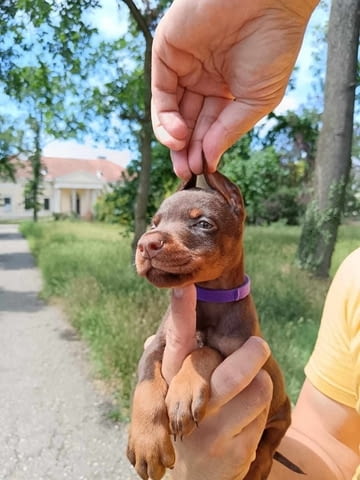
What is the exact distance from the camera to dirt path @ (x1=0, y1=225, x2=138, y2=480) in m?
4.24

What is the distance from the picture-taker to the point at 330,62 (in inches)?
373

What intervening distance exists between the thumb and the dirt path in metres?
2.98

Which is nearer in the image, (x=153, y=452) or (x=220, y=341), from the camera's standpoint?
(x=153, y=452)

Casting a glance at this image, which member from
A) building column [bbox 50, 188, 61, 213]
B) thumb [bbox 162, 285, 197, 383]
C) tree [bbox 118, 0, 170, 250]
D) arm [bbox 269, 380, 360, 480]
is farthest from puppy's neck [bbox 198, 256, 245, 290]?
building column [bbox 50, 188, 61, 213]

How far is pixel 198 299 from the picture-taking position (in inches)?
65.5

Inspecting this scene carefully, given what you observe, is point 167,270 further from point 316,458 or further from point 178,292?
point 316,458

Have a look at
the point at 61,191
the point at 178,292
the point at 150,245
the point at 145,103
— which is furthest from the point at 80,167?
the point at 150,245

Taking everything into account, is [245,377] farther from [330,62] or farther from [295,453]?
[330,62]

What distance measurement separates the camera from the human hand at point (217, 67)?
5.00 ft

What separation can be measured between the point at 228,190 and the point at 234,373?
551 mm

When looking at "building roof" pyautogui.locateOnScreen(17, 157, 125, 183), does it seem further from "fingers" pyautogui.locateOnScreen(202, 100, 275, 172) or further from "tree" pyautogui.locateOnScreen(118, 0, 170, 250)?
"fingers" pyautogui.locateOnScreen(202, 100, 275, 172)

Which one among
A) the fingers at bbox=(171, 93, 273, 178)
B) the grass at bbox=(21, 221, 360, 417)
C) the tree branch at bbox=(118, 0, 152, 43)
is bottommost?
the grass at bbox=(21, 221, 360, 417)

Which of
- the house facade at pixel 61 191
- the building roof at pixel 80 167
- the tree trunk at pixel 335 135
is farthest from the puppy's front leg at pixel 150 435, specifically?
the building roof at pixel 80 167

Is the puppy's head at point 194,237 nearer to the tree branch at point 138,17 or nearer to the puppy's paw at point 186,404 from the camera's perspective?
the puppy's paw at point 186,404
